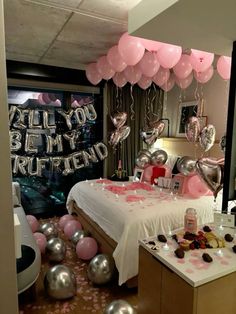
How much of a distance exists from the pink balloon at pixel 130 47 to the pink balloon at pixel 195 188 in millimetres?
1406

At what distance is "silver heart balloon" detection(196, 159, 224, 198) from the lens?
179 cm

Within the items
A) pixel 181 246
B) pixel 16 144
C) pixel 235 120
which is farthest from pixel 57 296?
pixel 16 144

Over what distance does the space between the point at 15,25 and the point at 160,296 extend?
250 centimetres

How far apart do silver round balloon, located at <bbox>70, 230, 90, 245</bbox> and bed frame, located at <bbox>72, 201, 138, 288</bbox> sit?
6 centimetres

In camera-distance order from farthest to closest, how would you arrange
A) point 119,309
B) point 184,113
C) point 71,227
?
point 184,113 → point 71,227 → point 119,309

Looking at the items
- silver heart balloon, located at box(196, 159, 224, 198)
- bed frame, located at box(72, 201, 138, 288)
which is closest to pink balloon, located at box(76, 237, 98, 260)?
bed frame, located at box(72, 201, 138, 288)

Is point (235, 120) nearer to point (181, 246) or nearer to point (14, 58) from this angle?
point (181, 246)

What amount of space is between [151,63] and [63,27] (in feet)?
3.26

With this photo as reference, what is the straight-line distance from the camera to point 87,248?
2486 millimetres

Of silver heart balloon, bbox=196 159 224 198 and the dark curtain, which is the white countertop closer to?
silver heart balloon, bbox=196 159 224 198

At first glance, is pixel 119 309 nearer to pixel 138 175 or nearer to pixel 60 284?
pixel 60 284

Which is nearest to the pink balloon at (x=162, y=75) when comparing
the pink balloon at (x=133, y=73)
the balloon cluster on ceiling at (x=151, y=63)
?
the balloon cluster on ceiling at (x=151, y=63)

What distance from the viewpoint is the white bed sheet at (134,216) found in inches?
78.7

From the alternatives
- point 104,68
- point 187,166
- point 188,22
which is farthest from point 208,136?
point 188,22
